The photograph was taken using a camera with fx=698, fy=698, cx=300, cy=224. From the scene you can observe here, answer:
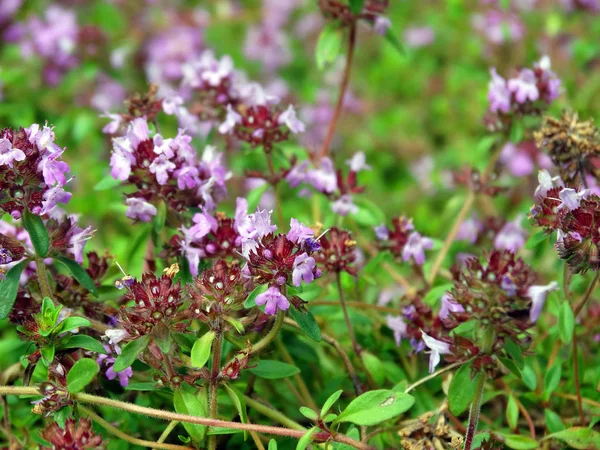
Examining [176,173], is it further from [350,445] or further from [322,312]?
[350,445]

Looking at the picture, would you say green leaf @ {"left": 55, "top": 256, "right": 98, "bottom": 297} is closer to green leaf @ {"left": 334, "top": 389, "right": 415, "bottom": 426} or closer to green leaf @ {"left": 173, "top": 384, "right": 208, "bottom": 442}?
green leaf @ {"left": 173, "top": 384, "right": 208, "bottom": 442}

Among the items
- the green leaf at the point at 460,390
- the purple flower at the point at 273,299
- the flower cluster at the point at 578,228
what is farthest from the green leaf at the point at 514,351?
the purple flower at the point at 273,299

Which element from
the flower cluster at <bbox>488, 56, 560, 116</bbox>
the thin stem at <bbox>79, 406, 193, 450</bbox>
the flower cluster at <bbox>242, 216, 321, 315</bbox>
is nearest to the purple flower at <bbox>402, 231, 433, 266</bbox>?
the flower cluster at <bbox>488, 56, 560, 116</bbox>

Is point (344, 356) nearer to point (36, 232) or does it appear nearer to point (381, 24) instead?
point (36, 232)

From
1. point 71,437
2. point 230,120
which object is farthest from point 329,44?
point 71,437

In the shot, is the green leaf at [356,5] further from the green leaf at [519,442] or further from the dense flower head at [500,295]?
the green leaf at [519,442]

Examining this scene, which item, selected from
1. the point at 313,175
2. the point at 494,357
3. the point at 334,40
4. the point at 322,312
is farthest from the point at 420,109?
the point at 494,357
